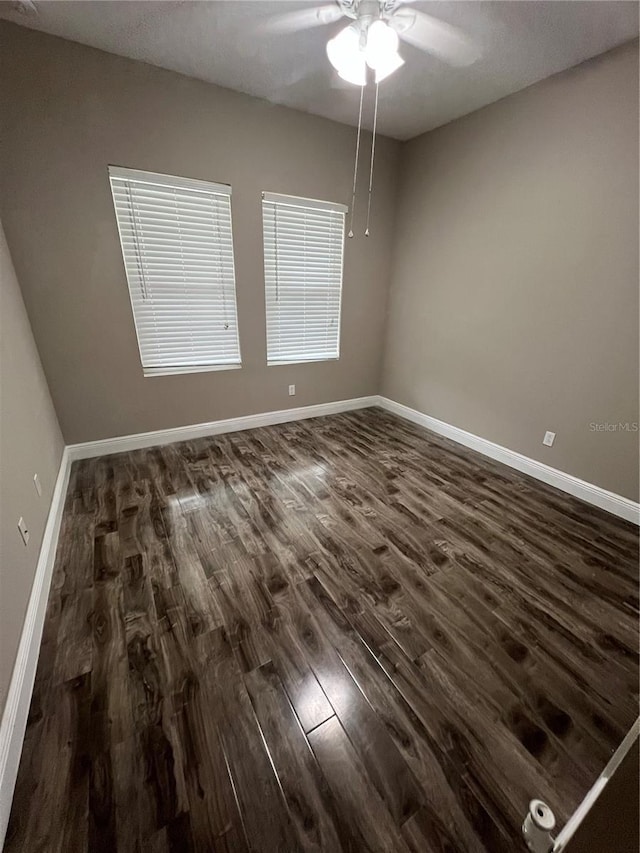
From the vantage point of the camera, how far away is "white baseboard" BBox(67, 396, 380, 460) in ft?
9.13

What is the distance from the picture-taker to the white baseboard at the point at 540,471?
223 centimetres

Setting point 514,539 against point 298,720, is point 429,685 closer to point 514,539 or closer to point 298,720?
point 298,720

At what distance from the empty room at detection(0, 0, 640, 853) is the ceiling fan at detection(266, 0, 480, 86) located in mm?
16

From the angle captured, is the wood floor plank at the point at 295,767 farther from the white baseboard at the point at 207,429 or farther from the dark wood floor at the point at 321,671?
the white baseboard at the point at 207,429

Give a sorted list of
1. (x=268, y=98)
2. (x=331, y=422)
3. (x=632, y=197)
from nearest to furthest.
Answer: (x=632, y=197) < (x=268, y=98) < (x=331, y=422)

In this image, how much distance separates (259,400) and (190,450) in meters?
0.85

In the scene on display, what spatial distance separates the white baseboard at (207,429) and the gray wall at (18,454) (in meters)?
0.29

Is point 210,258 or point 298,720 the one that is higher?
point 210,258

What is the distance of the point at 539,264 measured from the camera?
2.43 metres

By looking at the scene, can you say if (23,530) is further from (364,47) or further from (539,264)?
(539,264)

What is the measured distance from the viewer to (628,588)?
1.69 metres

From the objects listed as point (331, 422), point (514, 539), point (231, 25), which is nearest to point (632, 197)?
point (514, 539)

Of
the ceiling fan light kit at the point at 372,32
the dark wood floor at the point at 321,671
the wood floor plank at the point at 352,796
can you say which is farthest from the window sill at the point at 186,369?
the wood floor plank at the point at 352,796

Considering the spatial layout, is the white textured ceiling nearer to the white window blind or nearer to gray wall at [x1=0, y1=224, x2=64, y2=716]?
the white window blind
